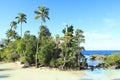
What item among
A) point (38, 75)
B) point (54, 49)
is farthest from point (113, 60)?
point (38, 75)

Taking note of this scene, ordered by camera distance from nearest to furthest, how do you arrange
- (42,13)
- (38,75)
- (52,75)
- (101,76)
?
(38,75) < (52,75) < (101,76) < (42,13)

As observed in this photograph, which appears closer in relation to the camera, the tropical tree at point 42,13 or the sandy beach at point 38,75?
the sandy beach at point 38,75

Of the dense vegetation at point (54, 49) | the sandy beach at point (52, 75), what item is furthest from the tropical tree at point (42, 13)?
the sandy beach at point (52, 75)

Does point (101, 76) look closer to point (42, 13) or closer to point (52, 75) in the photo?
point (52, 75)

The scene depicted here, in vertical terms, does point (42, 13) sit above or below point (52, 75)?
above

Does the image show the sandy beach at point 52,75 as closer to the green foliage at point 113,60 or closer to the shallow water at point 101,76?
the shallow water at point 101,76

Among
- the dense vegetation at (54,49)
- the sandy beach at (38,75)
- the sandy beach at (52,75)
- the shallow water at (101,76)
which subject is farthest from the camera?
the dense vegetation at (54,49)

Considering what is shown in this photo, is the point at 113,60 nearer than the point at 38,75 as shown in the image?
No

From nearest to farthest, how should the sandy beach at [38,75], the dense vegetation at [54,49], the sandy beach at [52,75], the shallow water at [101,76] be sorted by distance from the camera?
the sandy beach at [38,75] → the sandy beach at [52,75] → the shallow water at [101,76] → the dense vegetation at [54,49]

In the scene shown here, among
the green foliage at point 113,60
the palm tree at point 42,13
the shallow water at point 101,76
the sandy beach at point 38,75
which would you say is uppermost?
the palm tree at point 42,13

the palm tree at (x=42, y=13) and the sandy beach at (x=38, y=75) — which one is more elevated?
the palm tree at (x=42, y=13)

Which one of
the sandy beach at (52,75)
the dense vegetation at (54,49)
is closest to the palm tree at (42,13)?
the dense vegetation at (54,49)

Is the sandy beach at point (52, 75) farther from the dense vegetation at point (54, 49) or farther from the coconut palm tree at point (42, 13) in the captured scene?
the coconut palm tree at point (42, 13)

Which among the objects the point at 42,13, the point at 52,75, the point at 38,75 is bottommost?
the point at 52,75
